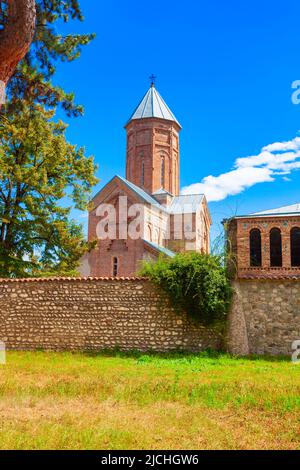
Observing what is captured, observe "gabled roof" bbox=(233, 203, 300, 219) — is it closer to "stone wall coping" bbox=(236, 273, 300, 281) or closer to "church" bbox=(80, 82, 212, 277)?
"stone wall coping" bbox=(236, 273, 300, 281)

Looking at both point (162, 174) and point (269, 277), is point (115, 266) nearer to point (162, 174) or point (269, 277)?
point (162, 174)

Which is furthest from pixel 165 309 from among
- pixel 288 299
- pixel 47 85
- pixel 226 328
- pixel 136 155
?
pixel 136 155

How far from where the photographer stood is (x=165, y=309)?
1091 centimetres

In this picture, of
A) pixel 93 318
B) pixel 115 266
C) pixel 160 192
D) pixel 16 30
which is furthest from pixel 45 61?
pixel 160 192

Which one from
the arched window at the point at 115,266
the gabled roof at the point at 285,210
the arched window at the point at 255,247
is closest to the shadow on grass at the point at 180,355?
the arched window at the point at 255,247

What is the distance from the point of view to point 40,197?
14891mm

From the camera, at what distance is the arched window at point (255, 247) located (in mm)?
11812

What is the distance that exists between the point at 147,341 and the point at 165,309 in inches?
37.2

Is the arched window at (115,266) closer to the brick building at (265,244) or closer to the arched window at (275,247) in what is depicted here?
the brick building at (265,244)

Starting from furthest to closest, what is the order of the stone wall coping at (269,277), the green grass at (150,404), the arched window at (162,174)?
1. the arched window at (162,174)
2. the stone wall coping at (269,277)
3. the green grass at (150,404)

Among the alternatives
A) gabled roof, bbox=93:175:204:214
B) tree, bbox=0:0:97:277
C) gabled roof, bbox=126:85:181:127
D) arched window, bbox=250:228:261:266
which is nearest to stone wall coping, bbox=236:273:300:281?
arched window, bbox=250:228:261:266

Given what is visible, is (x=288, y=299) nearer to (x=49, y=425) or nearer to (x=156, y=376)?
(x=156, y=376)

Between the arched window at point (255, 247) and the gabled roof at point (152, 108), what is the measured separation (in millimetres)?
19308

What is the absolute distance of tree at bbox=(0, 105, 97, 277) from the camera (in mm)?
14336
